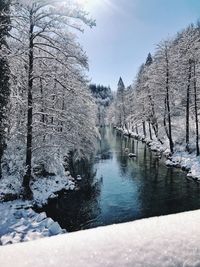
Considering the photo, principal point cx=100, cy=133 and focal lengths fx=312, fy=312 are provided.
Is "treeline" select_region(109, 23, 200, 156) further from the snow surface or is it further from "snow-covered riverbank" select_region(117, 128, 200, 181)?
the snow surface

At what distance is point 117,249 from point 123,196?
16.1 metres

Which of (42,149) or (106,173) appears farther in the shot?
(106,173)

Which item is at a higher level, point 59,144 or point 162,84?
point 162,84

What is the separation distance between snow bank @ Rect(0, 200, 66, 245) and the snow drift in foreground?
681 centimetres

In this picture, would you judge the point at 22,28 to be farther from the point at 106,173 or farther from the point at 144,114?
the point at 144,114

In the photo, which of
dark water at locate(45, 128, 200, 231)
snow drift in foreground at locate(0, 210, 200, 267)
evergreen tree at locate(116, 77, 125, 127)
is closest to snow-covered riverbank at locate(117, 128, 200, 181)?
dark water at locate(45, 128, 200, 231)

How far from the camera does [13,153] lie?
19.5 metres

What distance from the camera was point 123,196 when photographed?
19547 mm

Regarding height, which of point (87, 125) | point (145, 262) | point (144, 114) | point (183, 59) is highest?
point (183, 59)

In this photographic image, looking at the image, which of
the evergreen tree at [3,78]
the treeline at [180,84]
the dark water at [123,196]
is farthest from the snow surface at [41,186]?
the treeline at [180,84]

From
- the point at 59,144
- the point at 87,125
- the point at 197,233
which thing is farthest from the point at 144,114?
the point at 197,233

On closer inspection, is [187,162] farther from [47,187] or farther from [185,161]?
[47,187]

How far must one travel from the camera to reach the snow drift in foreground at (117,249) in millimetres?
3508

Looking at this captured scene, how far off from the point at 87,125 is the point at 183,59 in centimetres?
1293
